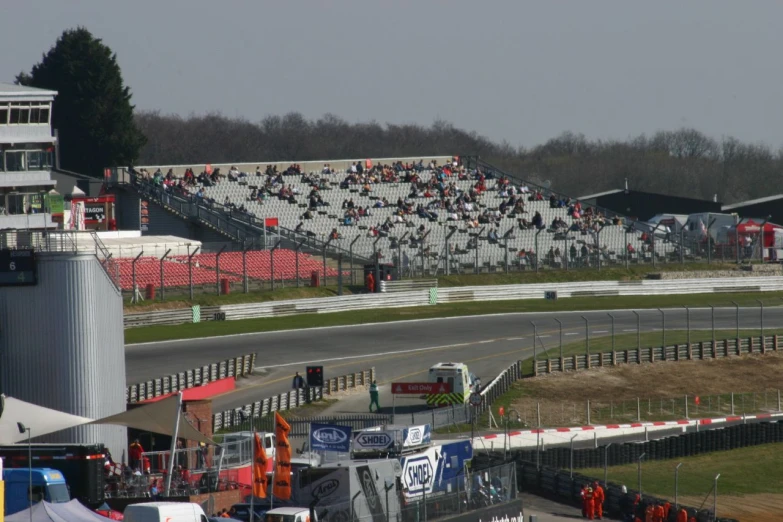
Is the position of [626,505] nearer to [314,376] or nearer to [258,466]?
[258,466]

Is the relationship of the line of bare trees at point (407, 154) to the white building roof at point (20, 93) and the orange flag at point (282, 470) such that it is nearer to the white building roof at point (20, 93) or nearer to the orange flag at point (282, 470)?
the white building roof at point (20, 93)

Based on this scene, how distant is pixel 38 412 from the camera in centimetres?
2608

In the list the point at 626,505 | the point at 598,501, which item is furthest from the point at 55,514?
the point at 626,505

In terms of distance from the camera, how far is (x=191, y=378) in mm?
44750

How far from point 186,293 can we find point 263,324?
A: 4.11 m

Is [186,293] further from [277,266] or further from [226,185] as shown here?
[226,185]

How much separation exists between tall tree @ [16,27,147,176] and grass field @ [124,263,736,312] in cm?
3601

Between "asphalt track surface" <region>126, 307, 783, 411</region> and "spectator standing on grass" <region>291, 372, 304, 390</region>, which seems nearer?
"spectator standing on grass" <region>291, 372, 304, 390</region>

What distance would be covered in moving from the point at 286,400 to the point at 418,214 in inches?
1635

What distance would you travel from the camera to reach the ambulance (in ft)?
145

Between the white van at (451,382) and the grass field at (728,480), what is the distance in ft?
23.6

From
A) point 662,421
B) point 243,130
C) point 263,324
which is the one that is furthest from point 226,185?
point 243,130

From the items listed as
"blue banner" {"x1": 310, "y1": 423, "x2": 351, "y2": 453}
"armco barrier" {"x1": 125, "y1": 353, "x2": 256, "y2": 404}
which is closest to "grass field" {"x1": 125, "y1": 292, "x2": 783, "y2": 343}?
"armco barrier" {"x1": 125, "y1": 353, "x2": 256, "y2": 404}

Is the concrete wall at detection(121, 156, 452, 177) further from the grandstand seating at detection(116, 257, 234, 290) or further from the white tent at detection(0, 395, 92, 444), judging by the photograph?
the white tent at detection(0, 395, 92, 444)
